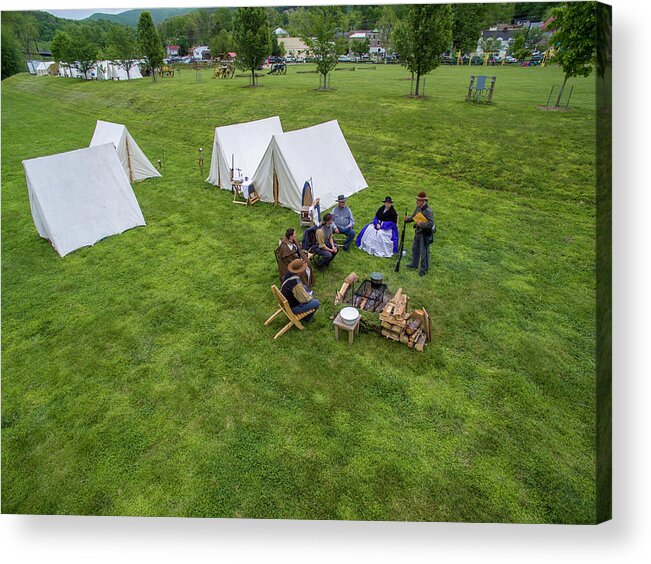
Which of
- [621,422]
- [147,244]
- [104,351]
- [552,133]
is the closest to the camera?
[621,422]

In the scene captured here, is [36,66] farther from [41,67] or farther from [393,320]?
[393,320]

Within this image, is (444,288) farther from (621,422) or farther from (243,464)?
(243,464)

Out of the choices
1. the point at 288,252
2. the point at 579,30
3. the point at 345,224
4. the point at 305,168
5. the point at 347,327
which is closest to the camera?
the point at 579,30

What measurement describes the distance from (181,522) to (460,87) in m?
23.0

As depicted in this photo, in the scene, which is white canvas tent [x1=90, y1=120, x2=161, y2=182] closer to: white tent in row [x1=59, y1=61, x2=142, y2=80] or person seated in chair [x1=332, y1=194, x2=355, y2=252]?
person seated in chair [x1=332, y1=194, x2=355, y2=252]

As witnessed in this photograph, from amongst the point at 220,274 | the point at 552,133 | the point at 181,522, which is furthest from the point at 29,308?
the point at 552,133

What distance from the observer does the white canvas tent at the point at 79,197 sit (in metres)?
7.95

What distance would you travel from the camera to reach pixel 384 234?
26.1 feet

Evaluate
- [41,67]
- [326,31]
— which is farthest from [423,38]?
[41,67]

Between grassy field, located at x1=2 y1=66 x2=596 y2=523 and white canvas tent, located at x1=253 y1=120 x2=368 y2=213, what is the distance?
757 millimetres

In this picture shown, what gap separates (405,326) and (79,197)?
777 centimetres

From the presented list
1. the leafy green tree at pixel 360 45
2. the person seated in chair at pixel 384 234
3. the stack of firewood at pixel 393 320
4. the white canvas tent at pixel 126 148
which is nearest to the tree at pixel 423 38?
the leafy green tree at pixel 360 45

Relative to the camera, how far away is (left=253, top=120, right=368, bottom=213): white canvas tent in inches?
381

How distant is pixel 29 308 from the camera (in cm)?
661
